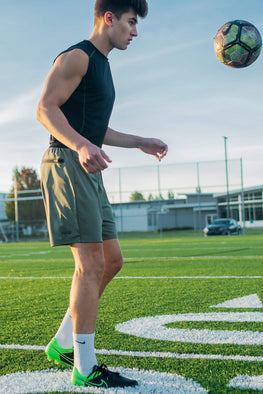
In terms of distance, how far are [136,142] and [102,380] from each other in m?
1.55

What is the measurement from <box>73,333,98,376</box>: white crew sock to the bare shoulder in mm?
1322

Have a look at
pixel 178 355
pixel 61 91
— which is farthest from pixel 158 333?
pixel 61 91

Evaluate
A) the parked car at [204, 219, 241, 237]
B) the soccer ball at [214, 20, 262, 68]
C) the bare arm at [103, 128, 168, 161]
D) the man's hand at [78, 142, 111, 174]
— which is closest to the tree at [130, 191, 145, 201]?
the parked car at [204, 219, 241, 237]

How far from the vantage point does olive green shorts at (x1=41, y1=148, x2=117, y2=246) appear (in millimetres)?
2340

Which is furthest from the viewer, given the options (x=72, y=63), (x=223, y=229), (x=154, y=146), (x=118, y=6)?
(x=223, y=229)

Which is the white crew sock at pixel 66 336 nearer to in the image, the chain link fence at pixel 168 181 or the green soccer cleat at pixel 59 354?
the green soccer cleat at pixel 59 354

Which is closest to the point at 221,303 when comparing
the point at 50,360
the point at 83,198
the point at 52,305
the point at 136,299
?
the point at 136,299

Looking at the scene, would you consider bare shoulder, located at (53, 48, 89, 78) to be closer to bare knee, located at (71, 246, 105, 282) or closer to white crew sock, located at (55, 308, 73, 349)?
bare knee, located at (71, 246, 105, 282)

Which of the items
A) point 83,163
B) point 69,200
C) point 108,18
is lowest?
point 69,200

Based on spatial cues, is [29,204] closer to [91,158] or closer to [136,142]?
[136,142]

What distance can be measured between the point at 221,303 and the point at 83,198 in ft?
7.59

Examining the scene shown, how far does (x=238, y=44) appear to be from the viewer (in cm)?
468

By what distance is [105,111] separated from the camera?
2576 millimetres

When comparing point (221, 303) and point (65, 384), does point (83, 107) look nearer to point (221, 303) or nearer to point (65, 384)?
Result: point (65, 384)
